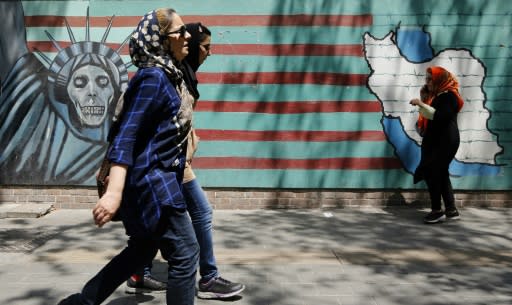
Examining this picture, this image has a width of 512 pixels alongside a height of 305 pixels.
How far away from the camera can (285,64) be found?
6.58 metres

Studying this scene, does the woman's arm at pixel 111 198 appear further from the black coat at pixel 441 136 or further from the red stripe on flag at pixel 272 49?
the black coat at pixel 441 136

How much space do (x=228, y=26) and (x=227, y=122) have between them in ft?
3.92

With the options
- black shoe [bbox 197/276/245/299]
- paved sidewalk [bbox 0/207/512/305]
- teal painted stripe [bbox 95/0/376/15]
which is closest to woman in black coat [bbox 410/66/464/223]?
paved sidewalk [bbox 0/207/512/305]

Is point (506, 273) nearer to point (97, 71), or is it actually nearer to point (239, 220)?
point (239, 220)

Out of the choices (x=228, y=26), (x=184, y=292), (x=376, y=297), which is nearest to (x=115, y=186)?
(x=184, y=292)

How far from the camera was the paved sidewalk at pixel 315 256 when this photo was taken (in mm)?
3895

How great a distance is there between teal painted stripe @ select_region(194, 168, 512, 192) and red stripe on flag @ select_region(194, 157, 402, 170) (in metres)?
0.05

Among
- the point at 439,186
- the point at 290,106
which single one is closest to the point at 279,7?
the point at 290,106

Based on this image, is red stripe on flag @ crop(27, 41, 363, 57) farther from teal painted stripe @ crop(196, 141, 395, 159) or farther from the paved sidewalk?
the paved sidewalk

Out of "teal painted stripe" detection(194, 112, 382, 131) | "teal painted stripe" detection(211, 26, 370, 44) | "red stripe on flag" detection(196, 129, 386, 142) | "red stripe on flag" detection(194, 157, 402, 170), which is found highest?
"teal painted stripe" detection(211, 26, 370, 44)

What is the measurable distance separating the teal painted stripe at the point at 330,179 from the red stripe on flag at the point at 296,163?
0.17 ft

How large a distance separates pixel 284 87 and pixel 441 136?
196 centimetres

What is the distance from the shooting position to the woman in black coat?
19.3 feet

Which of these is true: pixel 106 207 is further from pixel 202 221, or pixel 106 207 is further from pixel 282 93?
pixel 282 93
